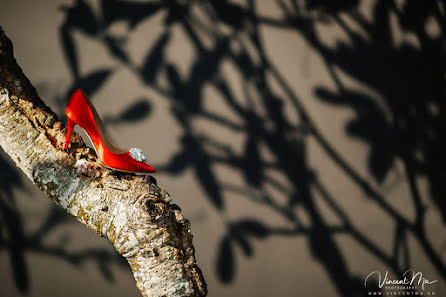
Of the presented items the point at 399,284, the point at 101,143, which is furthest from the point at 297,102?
the point at 399,284

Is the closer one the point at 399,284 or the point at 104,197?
the point at 104,197

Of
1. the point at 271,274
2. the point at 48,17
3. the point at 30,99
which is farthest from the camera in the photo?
the point at 271,274

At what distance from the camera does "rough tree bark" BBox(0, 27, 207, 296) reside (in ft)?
A: 1.62

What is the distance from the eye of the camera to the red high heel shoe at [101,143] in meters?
0.61

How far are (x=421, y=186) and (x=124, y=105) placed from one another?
5.17 ft

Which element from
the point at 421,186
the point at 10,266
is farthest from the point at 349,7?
the point at 10,266

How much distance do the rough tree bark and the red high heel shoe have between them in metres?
0.05

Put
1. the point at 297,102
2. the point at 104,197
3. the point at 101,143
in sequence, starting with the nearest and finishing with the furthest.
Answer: the point at 104,197, the point at 101,143, the point at 297,102

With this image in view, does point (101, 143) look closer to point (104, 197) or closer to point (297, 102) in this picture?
point (104, 197)

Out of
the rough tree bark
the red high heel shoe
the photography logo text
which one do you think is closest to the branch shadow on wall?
the photography logo text

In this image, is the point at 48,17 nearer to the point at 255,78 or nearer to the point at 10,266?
the point at 255,78

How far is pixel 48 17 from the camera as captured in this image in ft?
3.51

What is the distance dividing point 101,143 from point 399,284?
158 centimetres

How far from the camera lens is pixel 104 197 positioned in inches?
20.2
